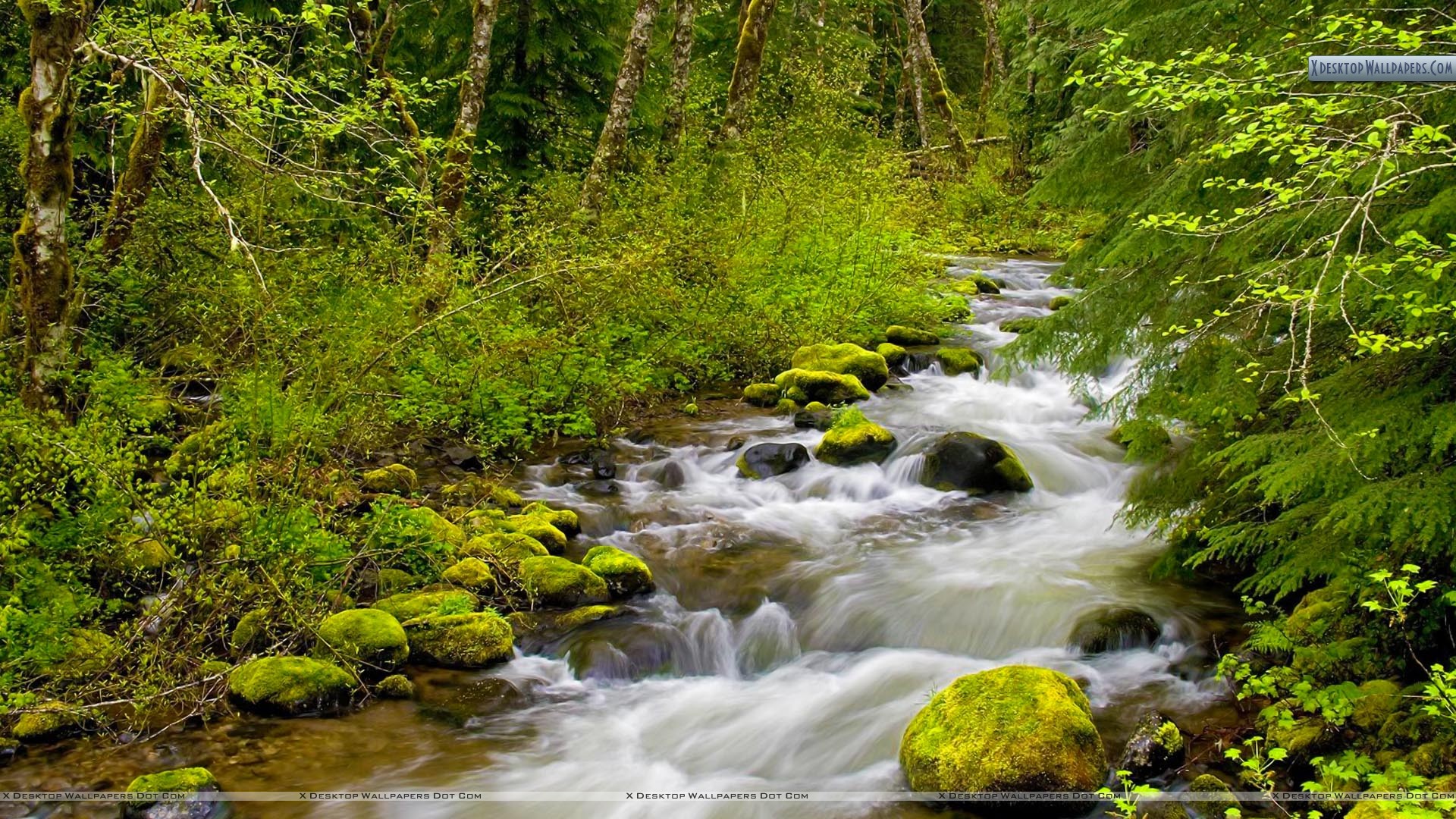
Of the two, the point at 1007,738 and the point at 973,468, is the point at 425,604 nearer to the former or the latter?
the point at 1007,738

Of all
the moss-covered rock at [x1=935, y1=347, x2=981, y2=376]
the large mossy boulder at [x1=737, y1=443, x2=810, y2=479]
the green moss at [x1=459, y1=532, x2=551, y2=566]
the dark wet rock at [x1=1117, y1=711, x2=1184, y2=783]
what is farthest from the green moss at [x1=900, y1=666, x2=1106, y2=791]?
the moss-covered rock at [x1=935, y1=347, x2=981, y2=376]

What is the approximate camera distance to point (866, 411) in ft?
40.1

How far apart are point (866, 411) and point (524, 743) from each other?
292 inches

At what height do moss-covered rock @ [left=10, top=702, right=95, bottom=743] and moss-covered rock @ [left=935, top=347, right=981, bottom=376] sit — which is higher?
moss-covered rock @ [left=935, top=347, right=981, bottom=376]

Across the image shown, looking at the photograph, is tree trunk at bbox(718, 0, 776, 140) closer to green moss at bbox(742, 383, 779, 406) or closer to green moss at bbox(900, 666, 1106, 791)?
green moss at bbox(742, 383, 779, 406)

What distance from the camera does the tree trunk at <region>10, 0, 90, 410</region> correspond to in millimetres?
5602

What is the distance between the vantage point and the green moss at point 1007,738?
4777mm

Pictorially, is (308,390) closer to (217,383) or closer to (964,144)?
(217,383)

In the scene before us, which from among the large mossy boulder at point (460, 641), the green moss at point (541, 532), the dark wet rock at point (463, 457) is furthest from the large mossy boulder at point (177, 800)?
the dark wet rock at point (463, 457)

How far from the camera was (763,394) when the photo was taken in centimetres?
1265

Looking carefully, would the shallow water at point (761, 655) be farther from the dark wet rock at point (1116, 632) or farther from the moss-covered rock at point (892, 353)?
the moss-covered rock at point (892, 353)

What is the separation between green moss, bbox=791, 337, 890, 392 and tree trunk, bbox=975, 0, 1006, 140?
43.6ft

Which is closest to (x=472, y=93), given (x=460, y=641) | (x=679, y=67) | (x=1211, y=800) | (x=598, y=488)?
(x=679, y=67)

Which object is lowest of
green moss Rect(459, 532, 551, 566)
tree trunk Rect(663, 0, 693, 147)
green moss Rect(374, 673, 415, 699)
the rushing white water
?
the rushing white water
